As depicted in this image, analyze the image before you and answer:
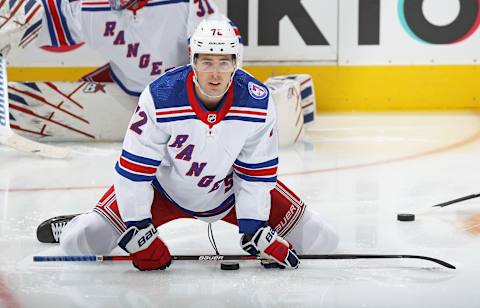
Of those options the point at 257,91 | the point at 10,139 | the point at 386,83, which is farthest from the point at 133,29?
the point at 257,91

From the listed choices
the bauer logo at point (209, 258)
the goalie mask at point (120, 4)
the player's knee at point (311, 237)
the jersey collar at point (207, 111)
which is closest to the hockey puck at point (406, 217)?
the player's knee at point (311, 237)

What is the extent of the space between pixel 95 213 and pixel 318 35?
3.65 metres

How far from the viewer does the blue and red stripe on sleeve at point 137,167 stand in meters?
2.59

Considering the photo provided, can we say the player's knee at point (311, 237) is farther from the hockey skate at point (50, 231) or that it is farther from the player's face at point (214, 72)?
the hockey skate at point (50, 231)

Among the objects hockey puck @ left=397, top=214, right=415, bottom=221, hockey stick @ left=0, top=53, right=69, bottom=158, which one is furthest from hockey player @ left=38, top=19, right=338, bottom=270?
hockey stick @ left=0, top=53, right=69, bottom=158

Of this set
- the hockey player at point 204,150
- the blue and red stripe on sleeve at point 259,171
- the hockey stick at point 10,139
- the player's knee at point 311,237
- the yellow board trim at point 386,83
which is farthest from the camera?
the yellow board trim at point 386,83

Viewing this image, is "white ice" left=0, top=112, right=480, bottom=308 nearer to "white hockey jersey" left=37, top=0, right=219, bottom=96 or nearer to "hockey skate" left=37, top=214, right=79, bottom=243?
"hockey skate" left=37, top=214, right=79, bottom=243

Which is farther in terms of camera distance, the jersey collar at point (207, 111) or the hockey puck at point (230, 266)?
the hockey puck at point (230, 266)

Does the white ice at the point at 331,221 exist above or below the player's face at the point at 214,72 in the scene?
below

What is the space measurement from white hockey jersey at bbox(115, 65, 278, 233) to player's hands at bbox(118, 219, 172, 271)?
0.11 feet

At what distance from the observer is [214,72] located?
8.23ft

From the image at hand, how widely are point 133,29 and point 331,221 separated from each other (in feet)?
6.73

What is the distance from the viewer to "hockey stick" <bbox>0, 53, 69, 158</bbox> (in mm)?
4742

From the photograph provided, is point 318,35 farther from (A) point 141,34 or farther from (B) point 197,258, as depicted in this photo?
(B) point 197,258
